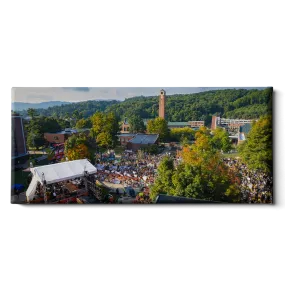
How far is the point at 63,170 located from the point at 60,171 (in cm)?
5

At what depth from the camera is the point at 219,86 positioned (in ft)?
11.2

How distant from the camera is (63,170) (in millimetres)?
3652

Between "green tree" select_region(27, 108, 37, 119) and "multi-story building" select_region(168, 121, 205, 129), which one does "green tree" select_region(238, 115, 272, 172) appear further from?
"green tree" select_region(27, 108, 37, 119)

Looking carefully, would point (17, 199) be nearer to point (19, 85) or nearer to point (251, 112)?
point (19, 85)

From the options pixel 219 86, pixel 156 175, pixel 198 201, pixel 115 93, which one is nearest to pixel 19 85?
pixel 115 93

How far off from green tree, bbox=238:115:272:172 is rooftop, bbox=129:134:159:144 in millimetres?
1342

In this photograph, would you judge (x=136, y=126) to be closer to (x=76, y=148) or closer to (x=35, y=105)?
(x=76, y=148)

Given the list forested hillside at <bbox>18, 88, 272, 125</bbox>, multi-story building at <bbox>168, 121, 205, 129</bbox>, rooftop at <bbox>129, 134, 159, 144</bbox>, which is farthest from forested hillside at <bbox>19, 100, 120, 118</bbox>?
multi-story building at <bbox>168, 121, 205, 129</bbox>

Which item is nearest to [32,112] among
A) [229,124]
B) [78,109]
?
[78,109]

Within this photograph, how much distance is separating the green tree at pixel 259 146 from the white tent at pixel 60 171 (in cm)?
242

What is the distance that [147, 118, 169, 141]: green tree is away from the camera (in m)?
3.73

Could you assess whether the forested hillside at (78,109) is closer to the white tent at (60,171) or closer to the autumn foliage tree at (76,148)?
the autumn foliage tree at (76,148)

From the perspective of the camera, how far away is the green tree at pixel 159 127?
3.73 m

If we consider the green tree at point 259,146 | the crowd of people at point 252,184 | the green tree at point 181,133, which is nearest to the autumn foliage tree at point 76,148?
the green tree at point 181,133
